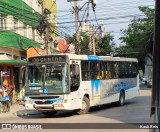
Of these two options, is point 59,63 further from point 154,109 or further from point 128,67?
point 154,109

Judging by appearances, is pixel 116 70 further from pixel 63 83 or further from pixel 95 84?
pixel 63 83

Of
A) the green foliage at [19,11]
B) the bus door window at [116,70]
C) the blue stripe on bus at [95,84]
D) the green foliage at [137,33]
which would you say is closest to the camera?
the blue stripe on bus at [95,84]

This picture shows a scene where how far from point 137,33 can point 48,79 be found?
148ft

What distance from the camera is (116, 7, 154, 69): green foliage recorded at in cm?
5903

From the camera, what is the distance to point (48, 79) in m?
18.3

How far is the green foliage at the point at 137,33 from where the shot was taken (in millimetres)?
59031

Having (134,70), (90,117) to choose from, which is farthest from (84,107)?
(134,70)

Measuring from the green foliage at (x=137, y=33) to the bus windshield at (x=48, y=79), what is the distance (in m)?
40.1

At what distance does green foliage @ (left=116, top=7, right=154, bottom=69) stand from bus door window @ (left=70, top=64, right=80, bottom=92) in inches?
1555

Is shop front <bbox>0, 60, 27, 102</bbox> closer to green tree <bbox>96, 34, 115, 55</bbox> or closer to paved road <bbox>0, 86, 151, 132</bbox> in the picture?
paved road <bbox>0, 86, 151, 132</bbox>

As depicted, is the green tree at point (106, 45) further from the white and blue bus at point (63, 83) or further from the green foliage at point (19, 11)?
the white and blue bus at point (63, 83)

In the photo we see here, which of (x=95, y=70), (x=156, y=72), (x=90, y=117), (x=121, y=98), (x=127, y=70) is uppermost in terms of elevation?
(x=156, y=72)

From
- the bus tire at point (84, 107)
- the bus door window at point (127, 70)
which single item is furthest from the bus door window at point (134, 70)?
the bus tire at point (84, 107)

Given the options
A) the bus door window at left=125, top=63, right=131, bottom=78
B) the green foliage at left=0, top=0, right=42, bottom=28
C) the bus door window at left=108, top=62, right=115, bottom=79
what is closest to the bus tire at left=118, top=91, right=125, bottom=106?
the bus door window at left=125, top=63, right=131, bottom=78
